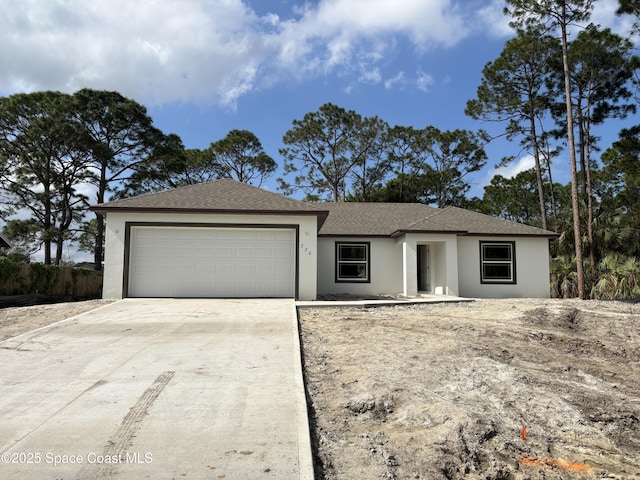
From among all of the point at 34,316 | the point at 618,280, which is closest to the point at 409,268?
the point at 618,280

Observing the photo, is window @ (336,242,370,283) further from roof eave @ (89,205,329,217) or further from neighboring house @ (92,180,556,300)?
roof eave @ (89,205,329,217)

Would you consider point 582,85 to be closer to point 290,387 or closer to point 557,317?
point 557,317

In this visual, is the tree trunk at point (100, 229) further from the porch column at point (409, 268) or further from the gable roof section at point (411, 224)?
the porch column at point (409, 268)

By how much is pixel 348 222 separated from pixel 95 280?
13386 mm

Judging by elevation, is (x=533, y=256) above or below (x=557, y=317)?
above

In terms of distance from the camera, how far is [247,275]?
1384cm

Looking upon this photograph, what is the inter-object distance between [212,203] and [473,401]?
35.1 ft

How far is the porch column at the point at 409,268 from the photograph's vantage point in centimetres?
1593

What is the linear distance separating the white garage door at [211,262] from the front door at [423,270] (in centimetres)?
661

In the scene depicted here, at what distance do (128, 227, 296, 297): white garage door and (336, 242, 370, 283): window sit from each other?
144 inches

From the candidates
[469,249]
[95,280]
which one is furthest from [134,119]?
[469,249]

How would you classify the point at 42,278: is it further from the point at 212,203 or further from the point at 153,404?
the point at 153,404

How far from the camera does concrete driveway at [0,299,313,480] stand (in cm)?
346

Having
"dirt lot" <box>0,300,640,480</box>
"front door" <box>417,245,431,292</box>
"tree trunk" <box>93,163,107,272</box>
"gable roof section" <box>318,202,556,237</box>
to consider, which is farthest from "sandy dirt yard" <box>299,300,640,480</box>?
"tree trunk" <box>93,163,107,272</box>
